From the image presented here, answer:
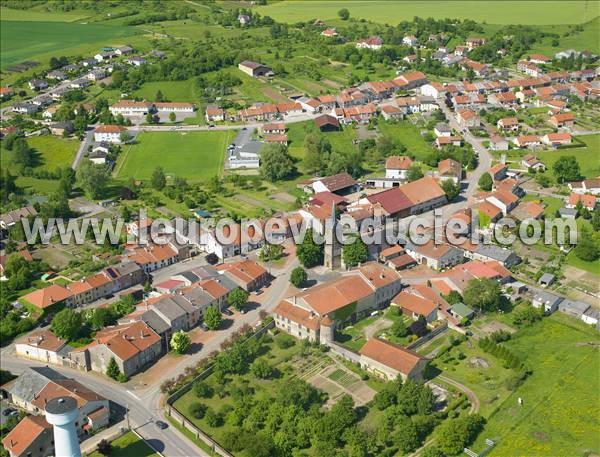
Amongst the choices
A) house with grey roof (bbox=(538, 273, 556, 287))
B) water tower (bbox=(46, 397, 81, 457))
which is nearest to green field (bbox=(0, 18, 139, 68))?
house with grey roof (bbox=(538, 273, 556, 287))

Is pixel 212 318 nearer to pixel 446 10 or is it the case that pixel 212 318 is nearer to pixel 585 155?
pixel 585 155

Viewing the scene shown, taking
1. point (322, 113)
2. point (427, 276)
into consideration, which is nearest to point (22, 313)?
point (427, 276)

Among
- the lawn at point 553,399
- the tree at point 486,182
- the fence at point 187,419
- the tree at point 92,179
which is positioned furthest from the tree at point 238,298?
Answer: the tree at point 486,182

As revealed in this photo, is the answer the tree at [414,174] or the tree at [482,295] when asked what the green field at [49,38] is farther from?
the tree at [482,295]

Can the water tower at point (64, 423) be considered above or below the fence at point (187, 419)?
above

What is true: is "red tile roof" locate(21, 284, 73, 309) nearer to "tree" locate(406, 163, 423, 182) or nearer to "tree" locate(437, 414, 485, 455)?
"tree" locate(437, 414, 485, 455)

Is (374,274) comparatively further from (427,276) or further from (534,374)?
(534,374)

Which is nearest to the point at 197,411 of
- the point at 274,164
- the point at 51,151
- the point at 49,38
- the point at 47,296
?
the point at 47,296
